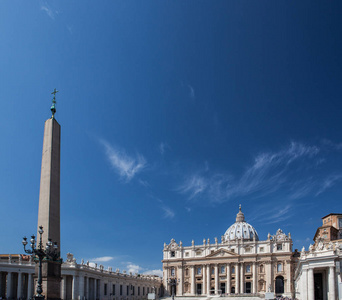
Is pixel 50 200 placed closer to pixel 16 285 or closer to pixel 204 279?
pixel 16 285

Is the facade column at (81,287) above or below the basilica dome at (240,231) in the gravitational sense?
below

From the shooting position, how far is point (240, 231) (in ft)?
440

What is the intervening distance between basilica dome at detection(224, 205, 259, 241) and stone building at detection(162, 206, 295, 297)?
1203 inches

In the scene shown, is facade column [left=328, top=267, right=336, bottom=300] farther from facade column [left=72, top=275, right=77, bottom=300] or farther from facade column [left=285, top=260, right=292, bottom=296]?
facade column [left=285, top=260, right=292, bottom=296]

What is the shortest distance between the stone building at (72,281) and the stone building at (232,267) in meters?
21.2

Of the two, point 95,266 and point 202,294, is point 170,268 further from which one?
point 95,266

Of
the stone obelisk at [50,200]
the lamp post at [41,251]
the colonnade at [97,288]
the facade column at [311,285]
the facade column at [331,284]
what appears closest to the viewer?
the lamp post at [41,251]

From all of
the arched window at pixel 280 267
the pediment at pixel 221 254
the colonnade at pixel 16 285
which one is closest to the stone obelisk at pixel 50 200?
the colonnade at pixel 16 285

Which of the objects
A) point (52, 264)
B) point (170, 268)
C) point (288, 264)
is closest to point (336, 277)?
point (52, 264)

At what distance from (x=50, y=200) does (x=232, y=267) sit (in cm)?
8182

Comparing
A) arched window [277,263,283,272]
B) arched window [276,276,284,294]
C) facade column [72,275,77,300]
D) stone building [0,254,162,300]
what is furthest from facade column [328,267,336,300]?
arched window [276,276,284,294]

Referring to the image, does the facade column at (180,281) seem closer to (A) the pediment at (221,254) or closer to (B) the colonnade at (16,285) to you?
(A) the pediment at (221,254)

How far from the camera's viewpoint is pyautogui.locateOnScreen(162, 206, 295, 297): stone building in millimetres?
92250

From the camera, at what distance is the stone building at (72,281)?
5134 centimetres
